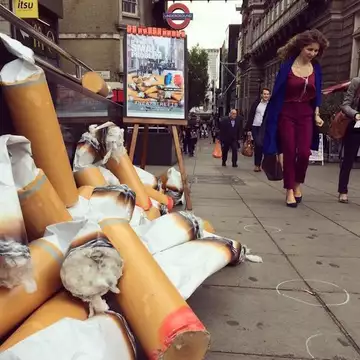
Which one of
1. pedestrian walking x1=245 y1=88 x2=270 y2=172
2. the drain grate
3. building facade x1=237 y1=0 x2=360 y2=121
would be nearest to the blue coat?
the drain grate

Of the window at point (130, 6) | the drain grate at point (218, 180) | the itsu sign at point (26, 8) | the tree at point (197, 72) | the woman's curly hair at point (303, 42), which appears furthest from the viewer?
the tree at point (197, 72)

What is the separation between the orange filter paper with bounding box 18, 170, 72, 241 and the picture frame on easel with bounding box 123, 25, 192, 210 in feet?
9.56

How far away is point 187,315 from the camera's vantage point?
4.84 ft

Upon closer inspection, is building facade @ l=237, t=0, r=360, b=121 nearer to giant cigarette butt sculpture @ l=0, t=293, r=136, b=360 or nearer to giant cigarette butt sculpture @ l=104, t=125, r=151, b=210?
giant cigarette butt sculpture @ l=104, t=125, r=151, b=210

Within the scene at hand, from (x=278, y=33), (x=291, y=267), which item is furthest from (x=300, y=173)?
(x=278, y=33)

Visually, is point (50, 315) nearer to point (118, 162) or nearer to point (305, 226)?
point (118, 162)

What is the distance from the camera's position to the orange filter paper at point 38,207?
1.83 m

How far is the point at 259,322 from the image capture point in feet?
6.59

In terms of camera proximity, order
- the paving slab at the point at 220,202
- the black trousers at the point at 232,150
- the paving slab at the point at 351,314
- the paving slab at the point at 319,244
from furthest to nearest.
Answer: the black trousers at the point at 232,150, the paving slab at the point at 220,202, the paving slab at the point at 319,244, the paving slab at the point at 351,314

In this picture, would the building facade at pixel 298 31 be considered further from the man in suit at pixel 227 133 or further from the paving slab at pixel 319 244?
the paving slab at pixel 319 244

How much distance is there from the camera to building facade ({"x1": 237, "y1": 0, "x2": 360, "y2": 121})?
1847cm

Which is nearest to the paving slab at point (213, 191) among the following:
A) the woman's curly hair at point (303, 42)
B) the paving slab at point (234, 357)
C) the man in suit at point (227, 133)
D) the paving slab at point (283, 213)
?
the paving slab at point (283, 213)

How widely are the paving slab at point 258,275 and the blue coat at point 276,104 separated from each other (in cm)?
238

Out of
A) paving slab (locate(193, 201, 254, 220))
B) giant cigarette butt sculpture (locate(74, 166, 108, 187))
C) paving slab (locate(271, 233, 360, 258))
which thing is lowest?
paving slab (locate(193, 201, 254, 220))
